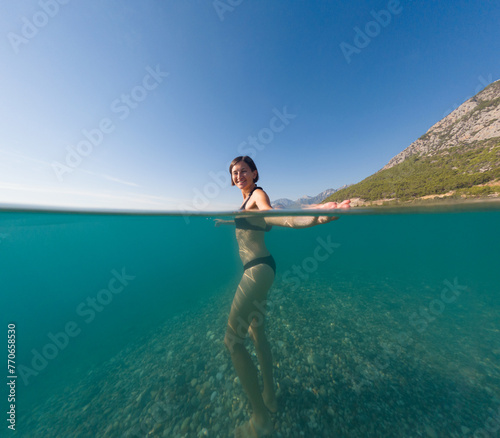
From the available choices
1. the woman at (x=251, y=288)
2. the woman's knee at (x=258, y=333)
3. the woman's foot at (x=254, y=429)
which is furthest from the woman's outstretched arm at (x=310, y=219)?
the woman's foot at (x=254, y=429)

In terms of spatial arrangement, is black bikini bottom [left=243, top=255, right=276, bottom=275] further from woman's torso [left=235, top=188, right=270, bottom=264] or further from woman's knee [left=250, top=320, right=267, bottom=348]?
woman's knee [left=250, top=320, right=267, bottom=348]

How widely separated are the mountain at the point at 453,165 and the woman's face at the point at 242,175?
18.0 metres

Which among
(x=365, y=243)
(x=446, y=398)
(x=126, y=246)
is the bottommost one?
(x=365, y=243)

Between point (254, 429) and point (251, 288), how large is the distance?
9.72 ft

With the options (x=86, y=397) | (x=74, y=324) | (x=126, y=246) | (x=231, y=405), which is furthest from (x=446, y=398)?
(x=126, y=246)

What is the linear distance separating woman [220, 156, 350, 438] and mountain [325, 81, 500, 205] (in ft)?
59.0

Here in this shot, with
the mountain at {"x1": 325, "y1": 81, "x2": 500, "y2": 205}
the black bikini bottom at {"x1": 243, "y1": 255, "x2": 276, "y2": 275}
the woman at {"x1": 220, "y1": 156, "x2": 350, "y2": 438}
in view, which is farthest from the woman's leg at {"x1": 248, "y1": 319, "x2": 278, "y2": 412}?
the mountain at {"x1": 325, "y1": 81, "x2": 500, "y2": 205}

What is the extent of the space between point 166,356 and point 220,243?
200ft

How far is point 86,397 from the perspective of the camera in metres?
4.92

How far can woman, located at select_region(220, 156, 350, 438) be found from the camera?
2766mm

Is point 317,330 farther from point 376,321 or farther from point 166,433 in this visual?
point 166,433

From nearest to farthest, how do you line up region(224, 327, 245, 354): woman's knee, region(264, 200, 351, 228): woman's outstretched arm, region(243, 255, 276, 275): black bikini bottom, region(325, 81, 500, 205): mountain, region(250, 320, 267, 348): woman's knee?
1. region(264, 200, 351, 228): woman's outstretched arm
2. region(224, 327, 245, 354): woman's knee
3. region(243, 255, 276, 275): black bikini bottom
4. region(250, 320, 267, 348): woman's knee
5. region(325, 81, 500, 205): mountain

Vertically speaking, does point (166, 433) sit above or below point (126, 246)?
below

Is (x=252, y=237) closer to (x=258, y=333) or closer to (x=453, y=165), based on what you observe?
(x=258, y=333)
